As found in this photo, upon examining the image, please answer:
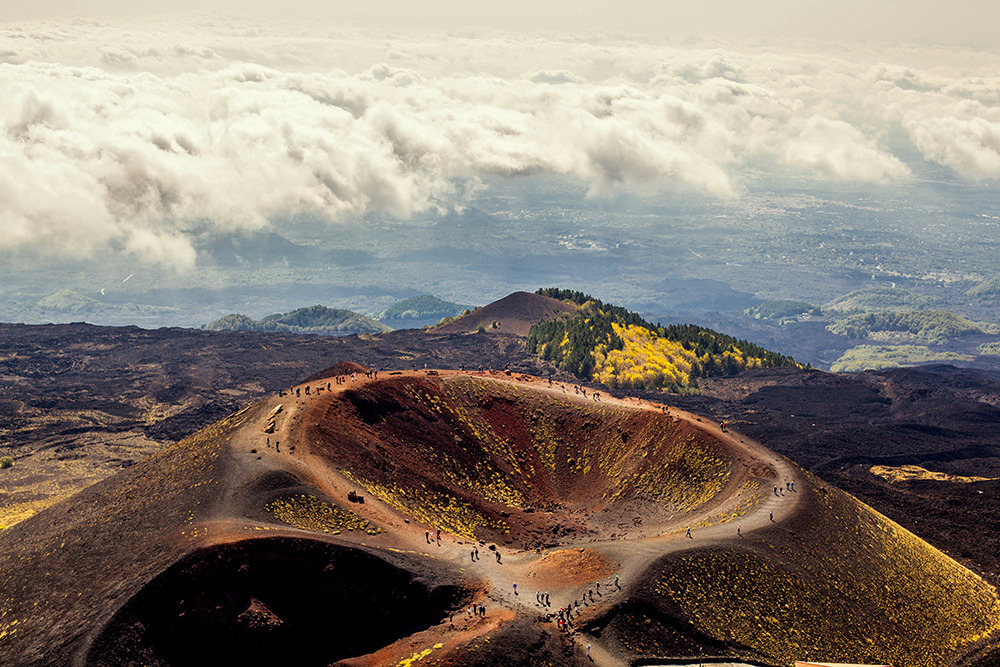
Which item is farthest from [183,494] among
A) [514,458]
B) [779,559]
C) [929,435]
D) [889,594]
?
[929,435]

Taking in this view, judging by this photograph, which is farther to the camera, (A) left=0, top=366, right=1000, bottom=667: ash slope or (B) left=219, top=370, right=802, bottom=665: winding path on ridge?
(B) left=219, top=370, right=802, bottom=665: winding path on ridge

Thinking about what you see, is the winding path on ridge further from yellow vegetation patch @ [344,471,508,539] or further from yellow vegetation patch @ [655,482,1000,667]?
yellow vegetation patch @ [655,482,1000,667]

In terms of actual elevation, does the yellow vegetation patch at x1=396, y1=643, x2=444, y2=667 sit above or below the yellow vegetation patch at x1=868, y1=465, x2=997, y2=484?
above

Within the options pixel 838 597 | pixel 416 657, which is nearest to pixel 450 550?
pixel 416 657

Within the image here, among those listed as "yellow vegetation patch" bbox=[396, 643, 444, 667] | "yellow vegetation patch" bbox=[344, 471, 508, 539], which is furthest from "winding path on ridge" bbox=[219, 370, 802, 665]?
"yellow vegetation patch" bbox=[344, 471, 508, 539]

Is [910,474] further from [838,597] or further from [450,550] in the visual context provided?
[450,550]
